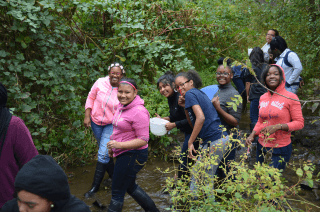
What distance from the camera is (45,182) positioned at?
4.53 ft

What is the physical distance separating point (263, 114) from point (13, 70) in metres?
3.52

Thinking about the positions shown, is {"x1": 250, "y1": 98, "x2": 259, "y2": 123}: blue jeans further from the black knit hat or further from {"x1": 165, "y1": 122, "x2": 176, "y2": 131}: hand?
the black knit hat

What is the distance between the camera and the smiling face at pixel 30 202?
141 cm

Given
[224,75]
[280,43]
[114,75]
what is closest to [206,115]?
[224,75]

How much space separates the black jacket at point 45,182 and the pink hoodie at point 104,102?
2.43m

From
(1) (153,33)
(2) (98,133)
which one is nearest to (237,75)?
(1) (153,33)

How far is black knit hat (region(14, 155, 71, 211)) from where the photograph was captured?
1.38 metres

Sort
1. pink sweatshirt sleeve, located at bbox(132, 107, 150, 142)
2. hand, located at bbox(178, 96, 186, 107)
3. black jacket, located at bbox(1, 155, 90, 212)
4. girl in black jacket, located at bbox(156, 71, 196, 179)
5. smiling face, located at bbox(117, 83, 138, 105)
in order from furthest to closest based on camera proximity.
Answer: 1. girl in black jacket, located at bbox(156, 71, 196, 179)
2. hand, located at bbox(178, 96, 186, 107)
3. smiling face, located at bbox(117, 83, 138, 105)
4. pink sweatshirt sleeve, located at bbox(132, 107, 150, 142)
5. black jacket, located at bbox(1, 155, 90, 212)

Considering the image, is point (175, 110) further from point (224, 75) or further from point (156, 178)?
point (156, 178)

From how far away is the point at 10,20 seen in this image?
4145mm

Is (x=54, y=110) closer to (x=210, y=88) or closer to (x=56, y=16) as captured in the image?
(x=56, y=16)

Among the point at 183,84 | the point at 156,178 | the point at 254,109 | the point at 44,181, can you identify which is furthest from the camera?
the point at 254,109

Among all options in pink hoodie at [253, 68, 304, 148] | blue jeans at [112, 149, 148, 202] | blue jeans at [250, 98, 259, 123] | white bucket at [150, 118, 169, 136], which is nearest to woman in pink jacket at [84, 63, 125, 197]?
white bucket at [150, 118, 169, 136]

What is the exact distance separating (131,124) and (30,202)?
5.04 ft
